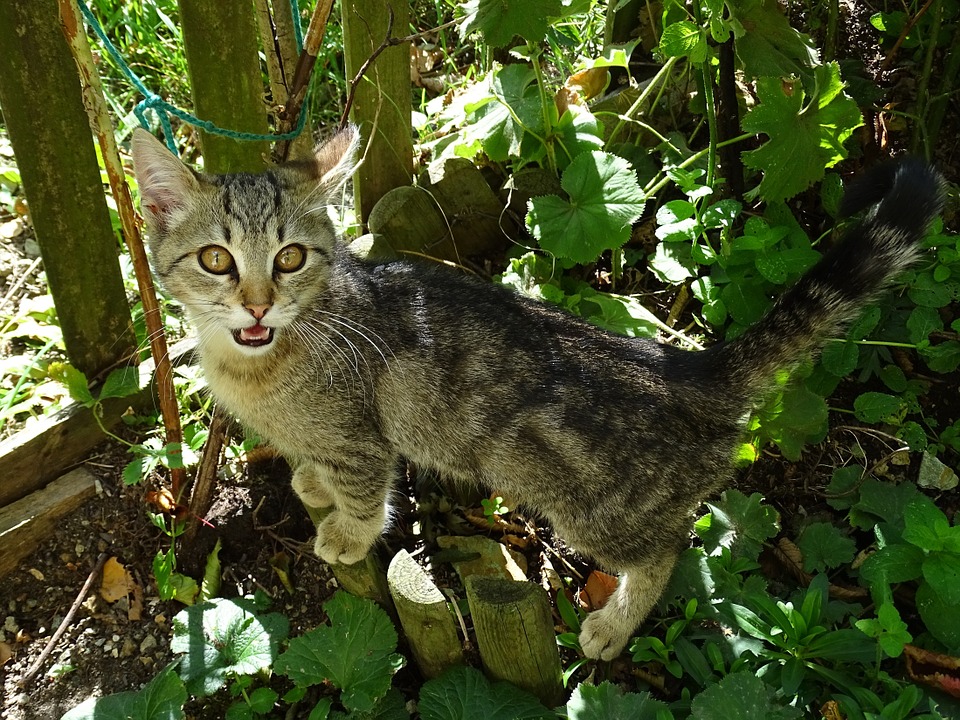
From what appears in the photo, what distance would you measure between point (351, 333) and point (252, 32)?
1.14 metres

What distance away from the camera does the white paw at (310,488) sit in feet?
9.48

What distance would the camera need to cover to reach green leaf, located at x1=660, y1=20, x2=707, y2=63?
9.29 ft

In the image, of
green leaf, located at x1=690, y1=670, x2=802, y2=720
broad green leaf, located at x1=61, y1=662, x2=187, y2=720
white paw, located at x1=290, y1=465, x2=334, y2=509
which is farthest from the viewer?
white paw, located at x1=290, y1=465, x2=334, y2=509

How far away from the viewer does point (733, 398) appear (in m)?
2.51

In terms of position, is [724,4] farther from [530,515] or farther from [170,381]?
[170,381]

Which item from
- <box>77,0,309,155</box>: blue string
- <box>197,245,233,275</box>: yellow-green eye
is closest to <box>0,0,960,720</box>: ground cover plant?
<box>197,245,233,275</box>: yellow-green eye

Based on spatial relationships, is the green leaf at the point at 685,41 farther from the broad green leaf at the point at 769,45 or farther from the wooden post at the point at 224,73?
the wooden post at the point at 224,73

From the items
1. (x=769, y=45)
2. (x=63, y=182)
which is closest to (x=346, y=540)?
(x=63, y=182)

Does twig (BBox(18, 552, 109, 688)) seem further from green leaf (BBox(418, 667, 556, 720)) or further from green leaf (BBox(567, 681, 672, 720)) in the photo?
green leaf (BBox(567, 681, 672, 720))

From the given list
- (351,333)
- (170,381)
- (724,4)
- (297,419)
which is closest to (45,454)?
(170,381)

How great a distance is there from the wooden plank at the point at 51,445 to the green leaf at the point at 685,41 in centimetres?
202

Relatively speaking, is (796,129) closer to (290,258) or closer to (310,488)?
(290,258)

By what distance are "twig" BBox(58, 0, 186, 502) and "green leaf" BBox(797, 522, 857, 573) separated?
2190 mm

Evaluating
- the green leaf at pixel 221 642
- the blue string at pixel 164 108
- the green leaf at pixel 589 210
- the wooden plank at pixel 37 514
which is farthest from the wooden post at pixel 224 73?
the green leaf at pixel 221 642
